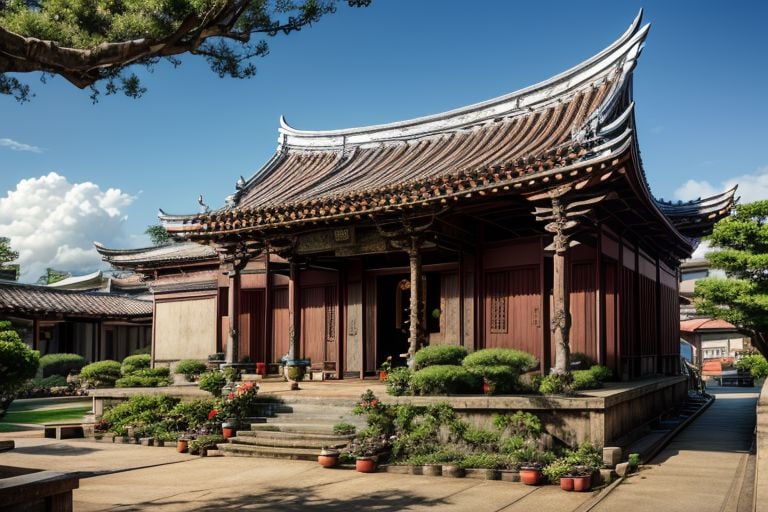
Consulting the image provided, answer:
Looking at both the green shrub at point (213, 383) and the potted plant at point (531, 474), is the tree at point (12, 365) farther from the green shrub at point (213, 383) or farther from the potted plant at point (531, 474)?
the potted plant at point (531, 474)

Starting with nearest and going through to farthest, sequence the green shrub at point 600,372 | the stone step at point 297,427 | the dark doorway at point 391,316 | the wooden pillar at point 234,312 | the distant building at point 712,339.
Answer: the stone step at point 297,427 < the green shrub at point 600,372 < the wooden pillar at point 234,312 < the dark doorway at point 391,316 < the distant building at point 712,339

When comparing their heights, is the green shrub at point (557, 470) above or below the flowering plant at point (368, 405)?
below

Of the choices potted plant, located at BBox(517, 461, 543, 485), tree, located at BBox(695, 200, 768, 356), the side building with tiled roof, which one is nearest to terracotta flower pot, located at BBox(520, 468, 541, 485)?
potted plant, located at BBox(517, 461, 543, 485)

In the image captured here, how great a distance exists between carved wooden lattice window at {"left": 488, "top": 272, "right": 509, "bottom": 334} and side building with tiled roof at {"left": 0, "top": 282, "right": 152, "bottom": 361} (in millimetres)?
18092

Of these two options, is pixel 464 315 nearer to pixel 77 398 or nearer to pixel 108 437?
pixel 108 437

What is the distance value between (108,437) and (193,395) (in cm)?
178

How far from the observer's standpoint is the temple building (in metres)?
11.2

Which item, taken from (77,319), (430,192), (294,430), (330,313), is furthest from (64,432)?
(77,319)

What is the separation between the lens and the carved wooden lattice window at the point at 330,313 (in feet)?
56.3

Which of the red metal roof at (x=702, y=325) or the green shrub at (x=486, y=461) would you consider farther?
the red metal roof at (x=702, y=325)

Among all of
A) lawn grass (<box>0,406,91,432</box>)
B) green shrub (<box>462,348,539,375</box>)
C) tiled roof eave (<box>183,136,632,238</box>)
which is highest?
tiled roof eave (<box>183,136,632,238</box>)

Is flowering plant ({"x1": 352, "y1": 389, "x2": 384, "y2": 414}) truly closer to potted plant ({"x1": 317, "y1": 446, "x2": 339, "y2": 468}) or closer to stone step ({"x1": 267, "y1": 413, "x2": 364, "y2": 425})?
stone step ({"x1": 267, "y1": 413, "x2": 364, "y2": 425})

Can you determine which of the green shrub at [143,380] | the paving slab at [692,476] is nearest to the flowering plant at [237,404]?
the green shrub at [143,380]

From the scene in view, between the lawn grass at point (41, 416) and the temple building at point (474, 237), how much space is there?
4137 millimetres
